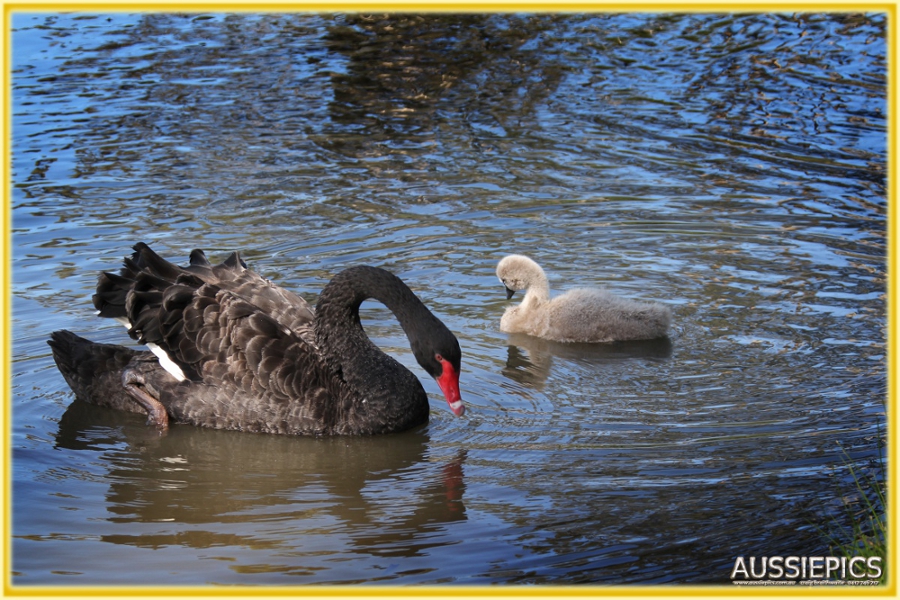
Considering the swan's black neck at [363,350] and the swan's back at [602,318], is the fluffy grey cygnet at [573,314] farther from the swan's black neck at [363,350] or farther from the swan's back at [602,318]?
the swan's black neck at [363,350]

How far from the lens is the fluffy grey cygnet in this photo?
6754 mm

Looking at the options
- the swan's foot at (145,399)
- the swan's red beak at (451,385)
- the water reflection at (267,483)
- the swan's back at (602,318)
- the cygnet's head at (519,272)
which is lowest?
the water reflection at (267,483)

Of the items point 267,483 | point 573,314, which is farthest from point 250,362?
point 573,314

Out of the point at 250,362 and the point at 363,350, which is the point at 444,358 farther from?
the point at 250,362

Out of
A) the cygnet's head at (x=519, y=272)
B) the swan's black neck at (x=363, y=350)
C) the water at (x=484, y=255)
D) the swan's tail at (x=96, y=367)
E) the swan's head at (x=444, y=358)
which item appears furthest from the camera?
the cygnet's head at (x=519, y=272)

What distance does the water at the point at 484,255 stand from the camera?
456 centimetres

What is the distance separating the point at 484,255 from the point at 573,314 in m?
1.26

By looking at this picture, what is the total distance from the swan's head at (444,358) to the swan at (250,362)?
22 centimetres

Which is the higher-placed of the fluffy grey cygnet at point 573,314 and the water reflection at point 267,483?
the fluffy grey cygnet at point 573,314

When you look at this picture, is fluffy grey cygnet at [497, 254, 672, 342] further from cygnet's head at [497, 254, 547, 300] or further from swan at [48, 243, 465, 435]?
swan at [48, 243, 465, 435]

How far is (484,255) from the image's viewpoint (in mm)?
7941

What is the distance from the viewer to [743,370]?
6.17 metres

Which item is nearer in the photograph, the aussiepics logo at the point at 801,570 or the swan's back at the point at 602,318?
the aussiepics logo at the point at 801,570

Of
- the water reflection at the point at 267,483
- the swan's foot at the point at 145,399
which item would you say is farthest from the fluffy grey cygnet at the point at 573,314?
the swan's foot at the point at 145,399
